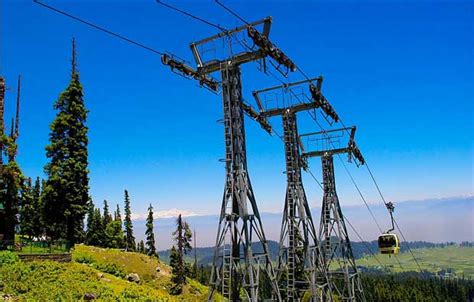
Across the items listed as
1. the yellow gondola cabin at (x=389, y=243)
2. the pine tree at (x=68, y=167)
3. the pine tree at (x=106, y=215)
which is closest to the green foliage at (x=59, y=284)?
the pine tree at (x=68, y=167)

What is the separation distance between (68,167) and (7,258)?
855cm

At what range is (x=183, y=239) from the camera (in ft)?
171

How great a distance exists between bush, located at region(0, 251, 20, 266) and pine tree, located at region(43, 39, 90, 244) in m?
5.86

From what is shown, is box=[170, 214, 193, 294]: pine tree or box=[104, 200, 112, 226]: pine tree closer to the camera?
box=[170, 214, 193, 294]: pine tree

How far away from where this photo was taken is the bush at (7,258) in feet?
74.9

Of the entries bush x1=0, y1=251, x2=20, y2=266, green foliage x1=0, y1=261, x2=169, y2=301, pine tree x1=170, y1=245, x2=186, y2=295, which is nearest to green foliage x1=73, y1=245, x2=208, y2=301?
pine tree x1=170, y1=245, x2=186, y2=295

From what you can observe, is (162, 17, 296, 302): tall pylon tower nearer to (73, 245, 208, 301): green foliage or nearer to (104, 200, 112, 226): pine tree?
(73, 245, 208, 301): green foliage

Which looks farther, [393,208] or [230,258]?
[393,208]

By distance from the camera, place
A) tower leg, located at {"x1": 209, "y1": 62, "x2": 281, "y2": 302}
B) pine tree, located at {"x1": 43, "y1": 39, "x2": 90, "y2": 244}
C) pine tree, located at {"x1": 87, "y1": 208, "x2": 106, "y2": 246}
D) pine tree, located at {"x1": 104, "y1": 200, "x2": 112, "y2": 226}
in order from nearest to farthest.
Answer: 1. tower leg, located at {"x1": 209, "y1": 62, "x2": 281, "y2": 302}
2. pine tree, located at {"x1": 43, "y1": 39, "x2": 90, "y2": 244}
3. pine tree, located at {"x1": 87, "y1": 208, "x2": 106, "y2": 246}
4. pine tree, located at {"x1": 104, "y1": 200, "x2": 112, "y2": 226}

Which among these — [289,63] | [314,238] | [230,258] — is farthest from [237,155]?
[314,238]

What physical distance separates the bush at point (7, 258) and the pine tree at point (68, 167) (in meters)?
5.86

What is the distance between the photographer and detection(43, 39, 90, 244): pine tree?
98.0 ft

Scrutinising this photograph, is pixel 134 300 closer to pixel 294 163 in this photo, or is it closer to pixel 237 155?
pixel 237 155

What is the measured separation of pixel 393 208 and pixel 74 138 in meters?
26.0
